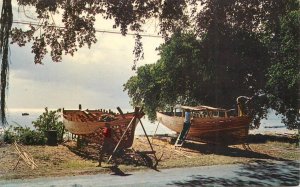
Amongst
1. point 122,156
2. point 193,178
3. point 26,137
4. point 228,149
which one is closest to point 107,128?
point 122,156

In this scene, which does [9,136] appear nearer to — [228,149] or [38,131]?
[38,131]

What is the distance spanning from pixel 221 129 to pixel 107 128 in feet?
28.8

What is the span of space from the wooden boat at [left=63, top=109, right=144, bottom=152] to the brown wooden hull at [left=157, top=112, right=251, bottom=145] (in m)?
4.81

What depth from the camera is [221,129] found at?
2209 centimetres

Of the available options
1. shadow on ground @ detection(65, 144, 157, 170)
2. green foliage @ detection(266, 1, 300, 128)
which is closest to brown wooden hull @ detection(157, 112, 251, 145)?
shadow on ground @ detection(65, 144, 157, 170)

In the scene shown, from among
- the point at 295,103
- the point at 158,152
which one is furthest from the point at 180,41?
the point at 158,152

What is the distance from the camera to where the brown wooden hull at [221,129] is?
2186cm

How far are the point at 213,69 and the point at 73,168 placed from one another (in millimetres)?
17802

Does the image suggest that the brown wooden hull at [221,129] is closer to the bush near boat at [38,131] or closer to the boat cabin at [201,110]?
the boat cabin at [201,110]

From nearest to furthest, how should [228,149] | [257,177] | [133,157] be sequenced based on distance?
[257,177] < [133,157] < [228,149]

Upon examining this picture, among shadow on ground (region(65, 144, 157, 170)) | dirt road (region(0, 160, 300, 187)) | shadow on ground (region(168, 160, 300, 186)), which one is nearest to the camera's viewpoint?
dirt road (region(0, 160, 300, 187))

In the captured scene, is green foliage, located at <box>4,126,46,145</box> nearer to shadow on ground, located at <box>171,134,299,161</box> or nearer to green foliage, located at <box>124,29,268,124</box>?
shadow on ground, located at <box>171,134,299,161</box>

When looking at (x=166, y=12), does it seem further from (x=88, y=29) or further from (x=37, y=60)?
(x=37, y=60)

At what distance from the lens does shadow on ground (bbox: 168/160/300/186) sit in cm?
1283
